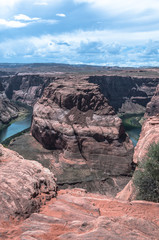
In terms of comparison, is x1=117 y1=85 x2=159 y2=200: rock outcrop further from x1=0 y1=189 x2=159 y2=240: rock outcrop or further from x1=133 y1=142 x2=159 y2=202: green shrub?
x1=0 y1=189 x2=159 y2=240: rock outcrop

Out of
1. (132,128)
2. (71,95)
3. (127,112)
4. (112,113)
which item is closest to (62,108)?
(71,95)

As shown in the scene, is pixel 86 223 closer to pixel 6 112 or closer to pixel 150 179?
pixel 150 179

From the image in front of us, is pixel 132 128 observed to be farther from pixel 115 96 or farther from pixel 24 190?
pixel 24 190

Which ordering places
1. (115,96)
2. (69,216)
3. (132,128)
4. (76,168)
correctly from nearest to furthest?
(69,216), (76,168), (132,128), (115,96)

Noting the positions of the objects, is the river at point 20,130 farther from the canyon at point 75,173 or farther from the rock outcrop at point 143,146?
the rock outcrop at point 143,146

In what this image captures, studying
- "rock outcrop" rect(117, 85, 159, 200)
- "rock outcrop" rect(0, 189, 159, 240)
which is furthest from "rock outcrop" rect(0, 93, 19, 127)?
"rock outcrop" rect(0, 189, 159, 240)

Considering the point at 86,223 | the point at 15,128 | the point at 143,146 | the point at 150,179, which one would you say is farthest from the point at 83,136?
the point at 15,128

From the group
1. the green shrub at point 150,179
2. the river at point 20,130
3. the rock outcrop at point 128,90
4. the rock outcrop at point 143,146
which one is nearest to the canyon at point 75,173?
the rock outcrop at point 143,146
